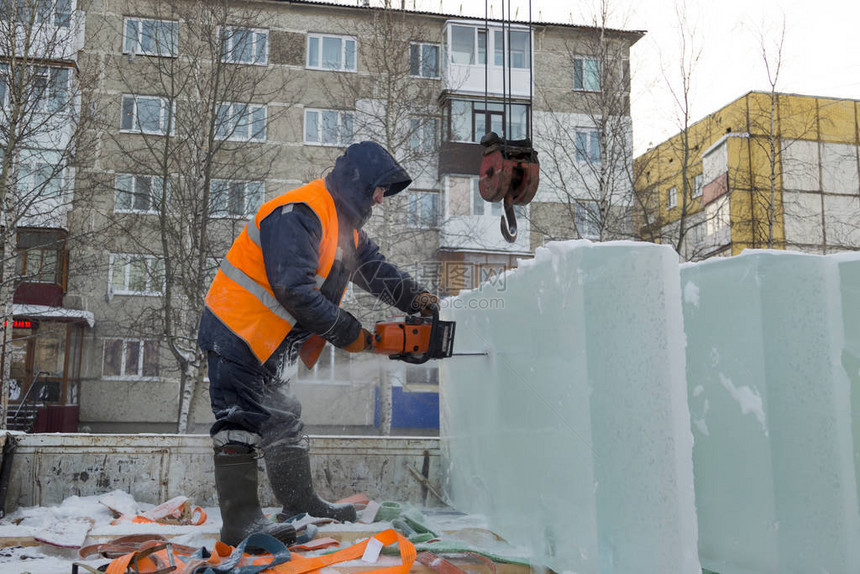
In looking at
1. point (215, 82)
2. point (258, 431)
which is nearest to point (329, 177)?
point (258, 431)

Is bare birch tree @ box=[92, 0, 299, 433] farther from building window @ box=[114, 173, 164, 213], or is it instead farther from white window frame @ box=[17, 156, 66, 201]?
white window frame @ box=[17, 156, 66, 201]

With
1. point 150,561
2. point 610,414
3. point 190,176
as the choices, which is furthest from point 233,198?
point 610,414

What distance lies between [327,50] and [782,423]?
20209 millimetres

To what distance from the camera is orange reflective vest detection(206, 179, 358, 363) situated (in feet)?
8.33

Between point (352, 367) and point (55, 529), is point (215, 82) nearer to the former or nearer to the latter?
point (352, 367)

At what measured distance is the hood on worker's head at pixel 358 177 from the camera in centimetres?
277

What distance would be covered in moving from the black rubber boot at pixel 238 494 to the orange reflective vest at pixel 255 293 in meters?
0.39

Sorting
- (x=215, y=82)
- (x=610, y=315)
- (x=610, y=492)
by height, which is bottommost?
(x=610, y=492)

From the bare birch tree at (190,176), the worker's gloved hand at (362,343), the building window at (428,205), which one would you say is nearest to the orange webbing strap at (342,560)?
the worker's gloved hand at (362,343)

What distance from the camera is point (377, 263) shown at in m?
3.16

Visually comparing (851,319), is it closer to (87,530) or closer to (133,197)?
(87,530)

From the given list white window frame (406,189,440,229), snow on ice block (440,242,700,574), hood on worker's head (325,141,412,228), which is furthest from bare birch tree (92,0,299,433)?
snow on ice block (440,242,700,574)

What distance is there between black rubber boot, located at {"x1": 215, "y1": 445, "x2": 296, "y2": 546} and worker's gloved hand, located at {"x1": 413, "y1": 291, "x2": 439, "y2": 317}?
99cm

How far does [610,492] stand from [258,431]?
1441mm
